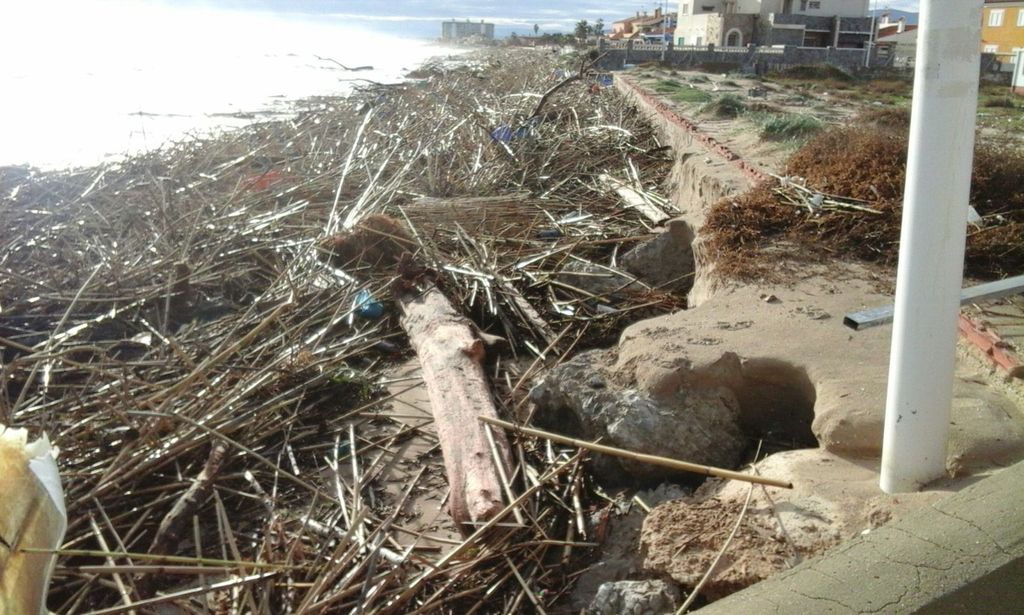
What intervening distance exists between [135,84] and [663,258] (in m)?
19.7

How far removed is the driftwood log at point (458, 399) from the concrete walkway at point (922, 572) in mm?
1496

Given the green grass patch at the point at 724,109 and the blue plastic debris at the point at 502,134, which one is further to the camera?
the green grass patch at the point at 724,109

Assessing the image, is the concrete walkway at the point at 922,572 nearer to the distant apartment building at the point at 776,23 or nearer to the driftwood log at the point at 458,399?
the driftwood log at the point at 458,399

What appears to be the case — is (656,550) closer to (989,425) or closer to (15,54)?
(989,425)

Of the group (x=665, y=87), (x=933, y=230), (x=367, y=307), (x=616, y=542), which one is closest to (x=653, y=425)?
(x=616, y=542)

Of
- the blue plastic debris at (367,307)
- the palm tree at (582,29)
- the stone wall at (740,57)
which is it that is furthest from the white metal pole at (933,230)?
the palm tree at (582,29)

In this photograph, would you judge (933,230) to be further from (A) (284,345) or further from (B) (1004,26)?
(B) (1004,26)

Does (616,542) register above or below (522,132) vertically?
below

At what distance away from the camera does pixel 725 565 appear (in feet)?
9.68

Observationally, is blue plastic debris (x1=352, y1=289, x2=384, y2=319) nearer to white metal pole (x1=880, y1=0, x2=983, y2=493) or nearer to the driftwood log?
the driftwood log

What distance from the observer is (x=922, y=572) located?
2383mm

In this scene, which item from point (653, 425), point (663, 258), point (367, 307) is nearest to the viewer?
point (653, 425)

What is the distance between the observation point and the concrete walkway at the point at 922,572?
233cm

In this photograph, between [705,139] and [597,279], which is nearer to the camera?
[597,279]
